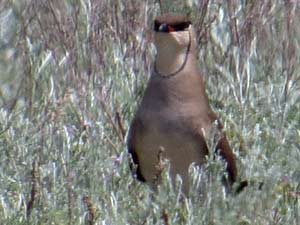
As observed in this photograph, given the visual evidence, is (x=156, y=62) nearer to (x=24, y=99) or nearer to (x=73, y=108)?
(x=73, y=108)

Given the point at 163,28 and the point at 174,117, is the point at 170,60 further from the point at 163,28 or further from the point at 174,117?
the point at 174,117

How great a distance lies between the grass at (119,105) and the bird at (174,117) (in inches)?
5.8

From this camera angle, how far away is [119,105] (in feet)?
20.9

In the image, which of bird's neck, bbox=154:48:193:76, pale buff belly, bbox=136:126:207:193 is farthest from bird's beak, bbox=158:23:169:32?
pale buff belly, bbox=136:126:207:193

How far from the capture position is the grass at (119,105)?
483cm

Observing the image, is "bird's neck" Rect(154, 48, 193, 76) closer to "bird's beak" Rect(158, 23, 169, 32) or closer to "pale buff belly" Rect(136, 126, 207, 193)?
"bird's beak" Rect(158, 23, 169, 32)

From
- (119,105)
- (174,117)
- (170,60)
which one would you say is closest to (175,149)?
(174,117)

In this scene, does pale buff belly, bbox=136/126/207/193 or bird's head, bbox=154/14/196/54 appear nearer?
pale buff belly, bbox=136/126/207/193

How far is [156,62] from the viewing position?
5.54 meters

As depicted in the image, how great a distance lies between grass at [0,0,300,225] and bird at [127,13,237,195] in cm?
15

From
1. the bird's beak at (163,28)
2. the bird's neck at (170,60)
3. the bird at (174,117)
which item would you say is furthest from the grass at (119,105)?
the bird's beak at (163,28)

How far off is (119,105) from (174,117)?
1.10 meters

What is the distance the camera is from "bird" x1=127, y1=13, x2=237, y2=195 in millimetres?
5312

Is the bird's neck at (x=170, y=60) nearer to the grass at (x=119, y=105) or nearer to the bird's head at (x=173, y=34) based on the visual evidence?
the bird's head at (x=173, y=34)
